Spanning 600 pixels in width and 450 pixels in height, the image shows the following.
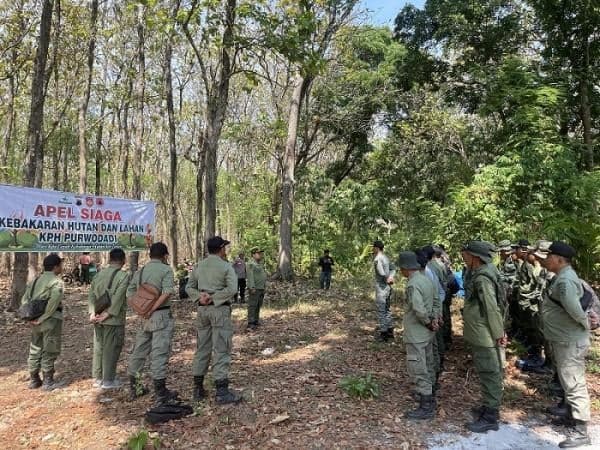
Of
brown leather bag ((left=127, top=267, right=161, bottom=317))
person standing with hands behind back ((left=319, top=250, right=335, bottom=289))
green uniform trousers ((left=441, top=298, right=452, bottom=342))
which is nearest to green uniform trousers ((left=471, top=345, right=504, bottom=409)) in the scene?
green uniform trousers ((left=441, top=298, right=452, bottom=342))

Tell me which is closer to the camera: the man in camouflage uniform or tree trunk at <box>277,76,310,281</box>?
the man in camouflage uniform

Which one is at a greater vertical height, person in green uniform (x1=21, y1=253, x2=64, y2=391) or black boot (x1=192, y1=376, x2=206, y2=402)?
person in green uniform (x1=21, y1=253, x2=64, y2=391)

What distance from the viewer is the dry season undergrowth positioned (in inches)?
174

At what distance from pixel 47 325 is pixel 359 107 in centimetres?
1561

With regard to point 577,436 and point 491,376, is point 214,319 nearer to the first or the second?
point 491,376

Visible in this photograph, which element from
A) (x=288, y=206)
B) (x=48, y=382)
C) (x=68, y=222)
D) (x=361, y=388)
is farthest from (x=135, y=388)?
(x=288, y=206)

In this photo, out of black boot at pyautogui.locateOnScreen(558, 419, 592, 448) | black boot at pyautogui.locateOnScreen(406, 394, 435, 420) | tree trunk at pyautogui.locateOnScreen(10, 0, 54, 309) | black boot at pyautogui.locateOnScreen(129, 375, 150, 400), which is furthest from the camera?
tree trunk at pyautogui.locateOnScreen(10, 0, 54, 309)

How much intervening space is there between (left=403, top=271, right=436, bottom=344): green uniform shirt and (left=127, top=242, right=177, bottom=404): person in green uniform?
106 inches

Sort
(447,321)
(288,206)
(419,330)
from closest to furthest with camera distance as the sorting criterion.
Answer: (419,330)
(447,321)
(288,206)

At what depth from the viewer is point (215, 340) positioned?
503 cm

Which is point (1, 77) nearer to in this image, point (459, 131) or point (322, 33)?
point (322, 33)

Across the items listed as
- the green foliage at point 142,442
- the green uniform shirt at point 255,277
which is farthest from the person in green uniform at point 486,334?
the green uniform shirt at point 255,277

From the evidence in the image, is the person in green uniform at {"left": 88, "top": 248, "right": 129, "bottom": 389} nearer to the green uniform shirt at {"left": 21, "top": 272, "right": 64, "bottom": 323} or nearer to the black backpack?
the green uniform shirt at {"left": 21, "top": 272, "right": 64, "bottom": 323}

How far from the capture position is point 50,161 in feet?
94.0
